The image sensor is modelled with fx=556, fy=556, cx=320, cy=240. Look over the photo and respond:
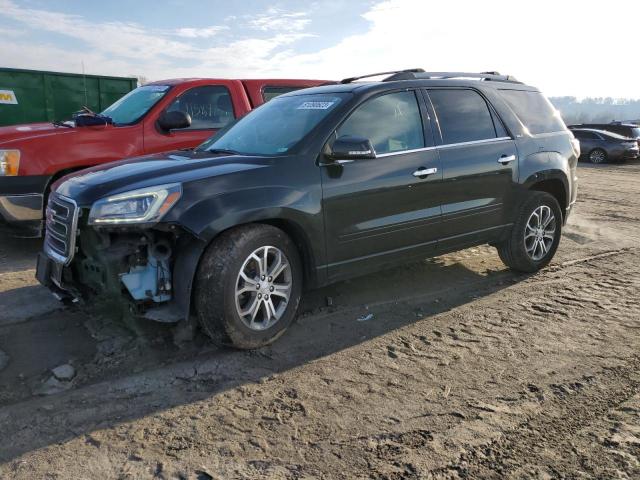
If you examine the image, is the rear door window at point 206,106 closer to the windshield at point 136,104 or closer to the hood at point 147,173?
the windshield at point 136,104

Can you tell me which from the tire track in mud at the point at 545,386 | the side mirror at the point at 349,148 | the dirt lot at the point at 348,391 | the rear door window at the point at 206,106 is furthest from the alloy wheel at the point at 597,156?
the side mirror at the point at 349,148

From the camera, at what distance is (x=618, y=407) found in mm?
3100

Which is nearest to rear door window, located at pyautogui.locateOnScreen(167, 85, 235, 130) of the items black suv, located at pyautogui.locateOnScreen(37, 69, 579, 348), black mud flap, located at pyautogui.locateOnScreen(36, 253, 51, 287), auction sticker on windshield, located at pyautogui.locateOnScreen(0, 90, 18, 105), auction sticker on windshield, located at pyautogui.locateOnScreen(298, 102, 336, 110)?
black suv, located at pyautogui.locateOnScreen(37, 69, 579, 348)

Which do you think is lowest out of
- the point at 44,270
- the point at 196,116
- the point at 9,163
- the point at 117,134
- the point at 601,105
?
the point at 44,270

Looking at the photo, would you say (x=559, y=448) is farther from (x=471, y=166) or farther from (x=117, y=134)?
(x=117, y=134)

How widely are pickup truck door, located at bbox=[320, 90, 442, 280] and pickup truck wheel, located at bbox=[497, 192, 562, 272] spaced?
113cm

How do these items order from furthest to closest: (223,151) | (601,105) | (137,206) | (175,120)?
(601,105) < (175,120) < (223,151) < (137,206)

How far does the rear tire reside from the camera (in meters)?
22.2

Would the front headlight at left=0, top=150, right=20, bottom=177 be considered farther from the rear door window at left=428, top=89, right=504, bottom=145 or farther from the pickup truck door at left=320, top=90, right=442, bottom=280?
the rear door window at left=428, top=89, right=504, bottom=145

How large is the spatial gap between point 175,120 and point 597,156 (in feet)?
68.3

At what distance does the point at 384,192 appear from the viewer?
4.28m

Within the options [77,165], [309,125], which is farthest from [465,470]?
[77,165]

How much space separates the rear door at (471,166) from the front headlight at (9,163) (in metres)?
4.14

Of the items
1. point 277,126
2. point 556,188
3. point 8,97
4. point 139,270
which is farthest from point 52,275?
point 8,97
